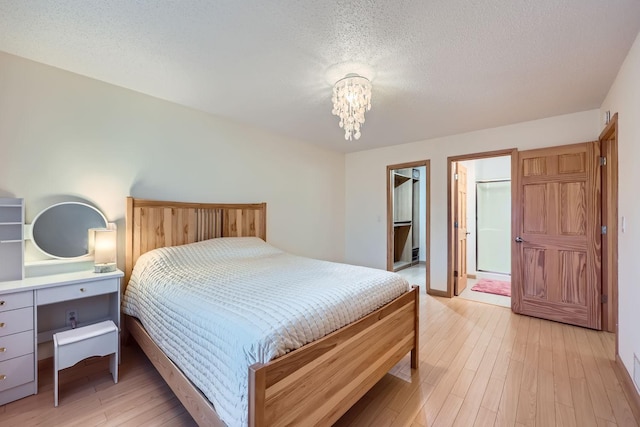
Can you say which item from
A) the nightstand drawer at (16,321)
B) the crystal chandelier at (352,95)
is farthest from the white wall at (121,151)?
the crystal chandelier at (352,95)

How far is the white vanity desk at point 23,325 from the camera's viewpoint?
1.71 m

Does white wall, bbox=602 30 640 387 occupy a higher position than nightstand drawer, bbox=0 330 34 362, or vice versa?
white wall, bbox=602 30 640 387

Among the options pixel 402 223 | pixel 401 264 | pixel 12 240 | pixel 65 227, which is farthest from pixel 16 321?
pixel 402 223

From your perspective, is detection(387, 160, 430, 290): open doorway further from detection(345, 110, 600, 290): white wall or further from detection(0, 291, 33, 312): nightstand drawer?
detection(0, 291, 33, 312): nightstand drawer

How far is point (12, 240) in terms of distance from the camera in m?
1.92

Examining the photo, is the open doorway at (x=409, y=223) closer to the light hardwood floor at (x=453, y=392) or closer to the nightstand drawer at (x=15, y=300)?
the light hardwood floor at (x=453, y=392)

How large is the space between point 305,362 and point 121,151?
249cm

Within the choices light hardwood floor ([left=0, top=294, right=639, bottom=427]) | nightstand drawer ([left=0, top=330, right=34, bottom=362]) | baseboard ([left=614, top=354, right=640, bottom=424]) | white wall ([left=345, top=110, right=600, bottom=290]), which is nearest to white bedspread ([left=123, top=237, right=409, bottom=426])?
light hardwood floor ([left=0, top=294, right=639, bottom=427])

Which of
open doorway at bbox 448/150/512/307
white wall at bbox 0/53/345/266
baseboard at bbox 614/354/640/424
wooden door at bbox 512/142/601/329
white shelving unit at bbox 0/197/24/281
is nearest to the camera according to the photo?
baseboard at bbox 614/354/640/424

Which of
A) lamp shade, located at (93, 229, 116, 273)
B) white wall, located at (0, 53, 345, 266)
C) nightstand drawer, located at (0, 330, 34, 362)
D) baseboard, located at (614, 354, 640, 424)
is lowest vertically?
baseboard, located at (614, 354, 640, 424)

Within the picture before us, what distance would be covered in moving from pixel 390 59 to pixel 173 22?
1.43 m

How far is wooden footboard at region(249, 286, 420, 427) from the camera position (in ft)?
3.56

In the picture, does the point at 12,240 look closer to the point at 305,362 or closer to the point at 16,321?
the point at 16,321

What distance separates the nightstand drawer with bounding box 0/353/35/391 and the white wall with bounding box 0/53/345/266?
932 mm
